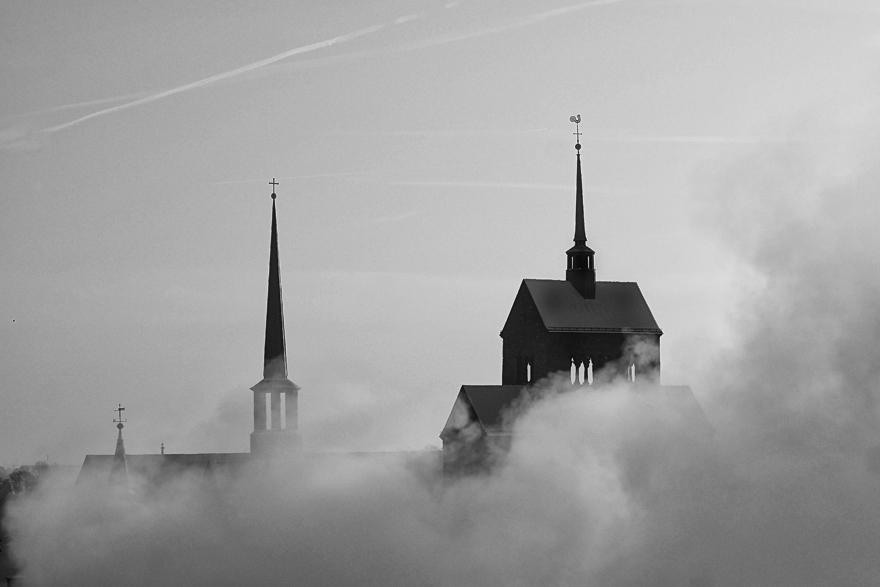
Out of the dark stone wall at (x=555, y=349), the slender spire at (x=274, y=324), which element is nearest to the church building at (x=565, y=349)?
the dark stone wall at (x=555, y=349)

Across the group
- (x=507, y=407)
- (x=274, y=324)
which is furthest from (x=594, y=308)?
(x=274, y=324)

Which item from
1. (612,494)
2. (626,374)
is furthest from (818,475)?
(626,374)

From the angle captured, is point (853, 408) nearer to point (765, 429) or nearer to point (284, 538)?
point (765, 429)

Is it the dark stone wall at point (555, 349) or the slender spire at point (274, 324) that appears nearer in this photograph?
the dark stone wall at point (555, 349)

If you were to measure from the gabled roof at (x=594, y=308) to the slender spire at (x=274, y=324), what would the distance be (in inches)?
741

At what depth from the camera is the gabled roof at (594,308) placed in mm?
114938

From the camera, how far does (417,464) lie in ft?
393

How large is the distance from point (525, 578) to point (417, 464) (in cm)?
2767

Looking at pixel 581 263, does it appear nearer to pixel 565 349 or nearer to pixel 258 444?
pixel 565 349

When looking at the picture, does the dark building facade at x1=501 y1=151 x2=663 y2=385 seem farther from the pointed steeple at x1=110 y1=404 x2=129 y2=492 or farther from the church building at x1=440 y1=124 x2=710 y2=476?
the pointed steeple at x1=110 y1=404 x2=129 y2=492

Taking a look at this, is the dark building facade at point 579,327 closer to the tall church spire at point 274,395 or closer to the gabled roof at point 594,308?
the gabled roof at point 594,308

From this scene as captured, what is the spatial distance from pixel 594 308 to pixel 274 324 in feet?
77.8

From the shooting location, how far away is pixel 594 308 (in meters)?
117

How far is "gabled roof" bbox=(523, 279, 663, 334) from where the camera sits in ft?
377
